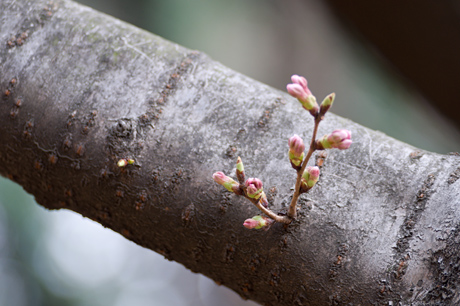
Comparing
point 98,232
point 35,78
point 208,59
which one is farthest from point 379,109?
point 98,232

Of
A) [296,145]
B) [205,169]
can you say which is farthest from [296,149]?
[205,169]

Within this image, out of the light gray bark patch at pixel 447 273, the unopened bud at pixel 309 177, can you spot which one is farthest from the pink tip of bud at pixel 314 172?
the light gray bark patch at pixel 447 273

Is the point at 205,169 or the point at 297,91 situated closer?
the point at 297,91

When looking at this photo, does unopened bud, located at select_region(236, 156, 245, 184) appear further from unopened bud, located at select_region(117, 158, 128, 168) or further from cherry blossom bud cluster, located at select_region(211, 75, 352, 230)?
unopened bud, located at select_region(117, 158, 128, 168)

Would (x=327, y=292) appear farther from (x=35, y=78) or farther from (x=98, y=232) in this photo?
(x=98, y=232)

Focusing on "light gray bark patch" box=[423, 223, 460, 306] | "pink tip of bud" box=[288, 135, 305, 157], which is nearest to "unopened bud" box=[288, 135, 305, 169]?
"pink tip of bud" box=[288, 135, 305, 157]

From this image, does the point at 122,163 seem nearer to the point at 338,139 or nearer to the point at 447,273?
the point at 338,139
